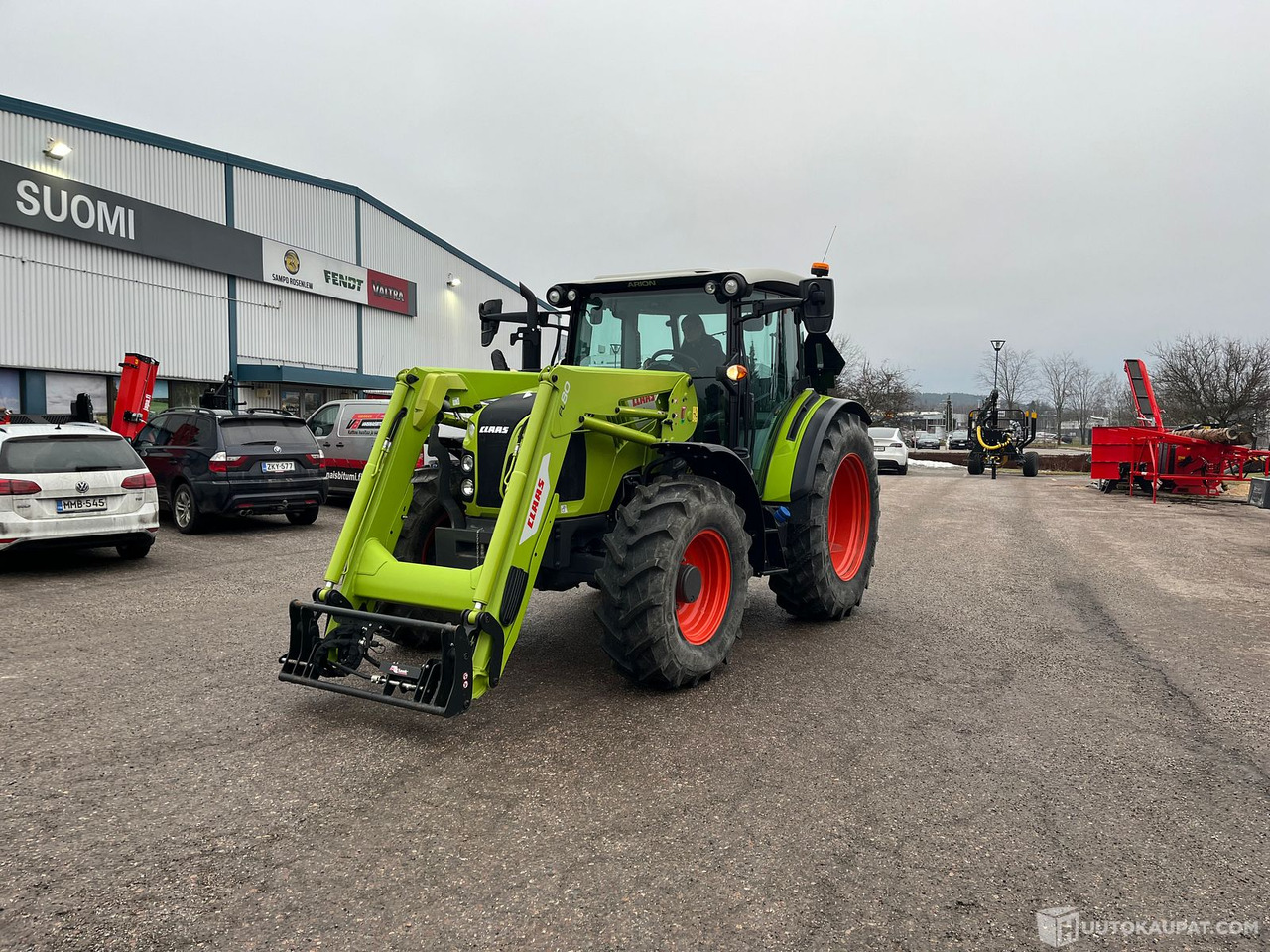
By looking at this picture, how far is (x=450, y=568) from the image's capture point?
4539mm

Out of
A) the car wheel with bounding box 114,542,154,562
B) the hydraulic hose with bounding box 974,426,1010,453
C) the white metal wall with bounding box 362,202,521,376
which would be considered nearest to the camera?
the car wheel with bounding box 114,542,154,562

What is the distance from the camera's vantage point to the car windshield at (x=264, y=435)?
1132cm

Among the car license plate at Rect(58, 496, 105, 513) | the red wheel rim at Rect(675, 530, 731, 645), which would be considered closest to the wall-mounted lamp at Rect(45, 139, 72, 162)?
the car license plate at Rect(58, 496, 105, 513)

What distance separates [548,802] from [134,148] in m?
23.5

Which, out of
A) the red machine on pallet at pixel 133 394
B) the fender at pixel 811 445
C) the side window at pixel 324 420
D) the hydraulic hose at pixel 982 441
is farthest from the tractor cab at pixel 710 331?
the hydraulic hose at pixel 982 441

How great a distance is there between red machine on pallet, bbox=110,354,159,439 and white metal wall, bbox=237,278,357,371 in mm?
9832

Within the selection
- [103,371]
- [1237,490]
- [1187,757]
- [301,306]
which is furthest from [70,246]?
[1237,490]

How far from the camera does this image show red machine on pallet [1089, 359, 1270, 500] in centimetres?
1750

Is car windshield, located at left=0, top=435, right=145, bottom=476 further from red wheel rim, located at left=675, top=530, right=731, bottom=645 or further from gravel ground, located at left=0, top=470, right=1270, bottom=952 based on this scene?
red wheel rim, located at left=675, top=530, right=731, bottom=645

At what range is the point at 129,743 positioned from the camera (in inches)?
159

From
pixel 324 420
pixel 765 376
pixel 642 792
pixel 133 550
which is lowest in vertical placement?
pixel 642 792

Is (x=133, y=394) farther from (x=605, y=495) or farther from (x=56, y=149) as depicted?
(x=605, y=495)

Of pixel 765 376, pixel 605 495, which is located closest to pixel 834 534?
pixel 765 376

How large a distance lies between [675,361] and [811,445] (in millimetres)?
1159
